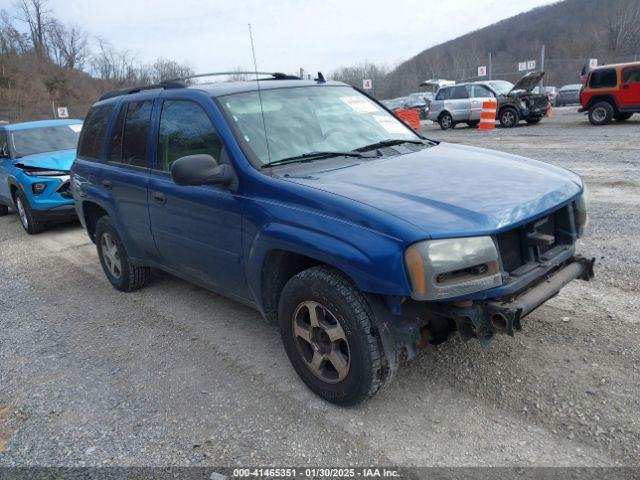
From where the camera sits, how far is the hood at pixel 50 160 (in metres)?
8.23

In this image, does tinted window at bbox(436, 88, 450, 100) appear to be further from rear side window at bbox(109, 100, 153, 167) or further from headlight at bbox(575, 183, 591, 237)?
headlight at bbox(575, 183, 591, 237)

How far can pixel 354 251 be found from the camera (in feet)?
8.62

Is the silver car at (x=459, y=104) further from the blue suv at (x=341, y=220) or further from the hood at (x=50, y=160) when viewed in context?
the blue suv at (x=341, y=220)

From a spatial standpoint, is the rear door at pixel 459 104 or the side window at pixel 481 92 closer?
the side window at pixel 481 92

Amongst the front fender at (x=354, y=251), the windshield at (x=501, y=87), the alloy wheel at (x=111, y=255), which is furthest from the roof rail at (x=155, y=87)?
the windshield at (x=501, y=87)

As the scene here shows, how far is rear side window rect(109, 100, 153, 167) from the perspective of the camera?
429cm

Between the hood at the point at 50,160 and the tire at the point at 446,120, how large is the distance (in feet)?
50.5

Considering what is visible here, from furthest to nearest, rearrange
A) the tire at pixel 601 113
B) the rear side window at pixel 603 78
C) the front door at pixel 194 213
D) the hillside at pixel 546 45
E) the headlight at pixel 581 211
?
the hillside at pixel 546 45 → the tire at pixel 601 113 → the rear side window at pixel 603 78 → the front door at pixel 194 213 → the headlight at pixel 581 211

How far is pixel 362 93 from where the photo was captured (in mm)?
4562

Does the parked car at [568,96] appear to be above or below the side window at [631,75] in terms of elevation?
below

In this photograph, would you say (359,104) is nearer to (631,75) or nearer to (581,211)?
(581,211)

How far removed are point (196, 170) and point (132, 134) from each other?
166 cm

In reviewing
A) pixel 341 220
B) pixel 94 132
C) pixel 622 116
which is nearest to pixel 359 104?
pixel 341 220

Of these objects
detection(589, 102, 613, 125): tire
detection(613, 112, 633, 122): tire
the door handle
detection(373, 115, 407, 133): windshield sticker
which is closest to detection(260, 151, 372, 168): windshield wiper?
detection(373, 115, 407, 133): windshield sticker
